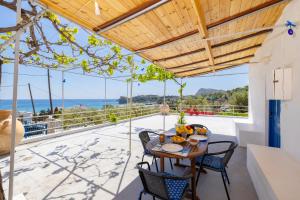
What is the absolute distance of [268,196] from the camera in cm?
173

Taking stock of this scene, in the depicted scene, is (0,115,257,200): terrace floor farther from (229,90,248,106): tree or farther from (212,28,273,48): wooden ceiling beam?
(229,90,248,106): tree

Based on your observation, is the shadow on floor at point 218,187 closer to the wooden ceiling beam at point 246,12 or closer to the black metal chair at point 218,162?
the black metal chair at point 218,162

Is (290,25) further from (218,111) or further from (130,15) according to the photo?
(218,111)

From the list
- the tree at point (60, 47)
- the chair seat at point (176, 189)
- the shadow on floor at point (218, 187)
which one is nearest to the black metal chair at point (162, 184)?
the chair seat at point (176, 189)

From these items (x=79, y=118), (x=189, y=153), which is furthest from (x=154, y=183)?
(x=79, y=118)

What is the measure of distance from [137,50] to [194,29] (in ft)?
4.26

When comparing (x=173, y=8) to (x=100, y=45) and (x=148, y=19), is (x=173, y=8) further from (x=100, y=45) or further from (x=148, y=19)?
(x=100, y=45)

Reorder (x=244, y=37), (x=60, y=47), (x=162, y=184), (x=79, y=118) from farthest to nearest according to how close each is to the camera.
A: (x=79, y=118)
(x=60, y=47)
(x=244, y=37)
(x=162, y=184)

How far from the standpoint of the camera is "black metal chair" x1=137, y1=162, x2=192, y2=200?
1534mm

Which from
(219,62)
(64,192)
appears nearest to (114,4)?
(64,192)

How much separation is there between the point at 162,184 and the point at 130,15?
204 centimetres

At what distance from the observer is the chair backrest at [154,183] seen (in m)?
1.53

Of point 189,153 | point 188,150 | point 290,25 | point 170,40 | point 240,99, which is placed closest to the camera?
point 189,153

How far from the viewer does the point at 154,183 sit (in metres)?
1.63
